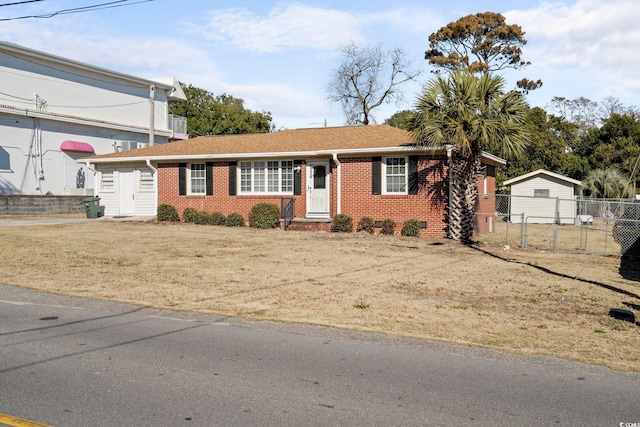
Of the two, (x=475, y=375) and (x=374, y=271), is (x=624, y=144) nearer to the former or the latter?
(x=374, y=271)

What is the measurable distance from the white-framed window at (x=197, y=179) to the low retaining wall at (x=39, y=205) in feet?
34.1

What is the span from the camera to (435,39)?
1971 inches

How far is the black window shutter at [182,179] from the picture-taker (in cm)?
2530

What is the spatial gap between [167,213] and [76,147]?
14.9 metres

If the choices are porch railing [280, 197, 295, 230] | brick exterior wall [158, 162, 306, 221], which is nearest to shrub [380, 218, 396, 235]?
brick exterior wall [158, 162, 306, 221]

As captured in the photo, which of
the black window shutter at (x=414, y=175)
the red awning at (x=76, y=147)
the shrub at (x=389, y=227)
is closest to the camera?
the black window shutter at (x=414, y=175)

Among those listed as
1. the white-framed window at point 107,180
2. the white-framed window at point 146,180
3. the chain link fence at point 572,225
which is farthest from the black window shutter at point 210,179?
the chain link fence at point 572,225

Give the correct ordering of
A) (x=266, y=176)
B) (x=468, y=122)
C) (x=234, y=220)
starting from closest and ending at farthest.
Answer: (x=468, y=122)
(x=234, y=220)
(x=266, y=176)

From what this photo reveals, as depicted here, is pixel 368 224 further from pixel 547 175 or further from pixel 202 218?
pixel 547 175

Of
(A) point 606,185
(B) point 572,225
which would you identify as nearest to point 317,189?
(B) point 572,225

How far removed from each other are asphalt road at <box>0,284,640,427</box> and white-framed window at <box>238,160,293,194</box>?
1597cm

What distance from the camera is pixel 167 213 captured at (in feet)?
81.9

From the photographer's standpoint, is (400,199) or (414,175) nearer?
(414,175)

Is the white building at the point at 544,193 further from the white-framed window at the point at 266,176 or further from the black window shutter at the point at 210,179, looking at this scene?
the black window shutter at the point at 210,179
